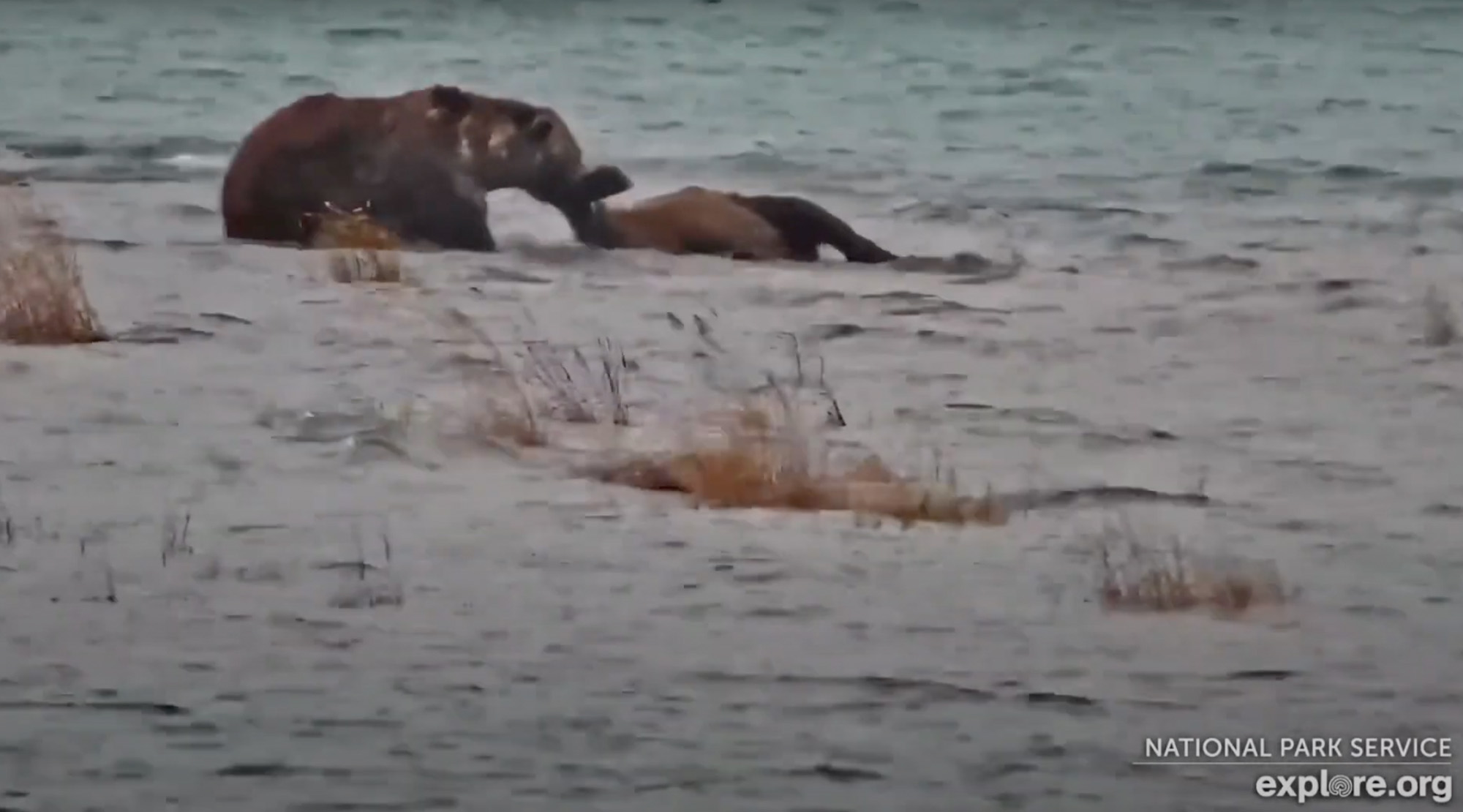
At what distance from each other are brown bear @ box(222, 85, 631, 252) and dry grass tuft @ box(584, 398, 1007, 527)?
0.32 metres

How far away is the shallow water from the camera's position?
2.01 meters

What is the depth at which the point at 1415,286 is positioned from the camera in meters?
2.08

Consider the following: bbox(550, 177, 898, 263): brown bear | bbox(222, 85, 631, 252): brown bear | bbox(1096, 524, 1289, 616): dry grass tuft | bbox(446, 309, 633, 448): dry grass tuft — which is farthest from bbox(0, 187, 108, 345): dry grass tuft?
bbox(1096, 524, 1289, 616): dry grass tuft

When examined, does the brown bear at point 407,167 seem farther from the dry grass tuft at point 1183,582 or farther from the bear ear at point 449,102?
the dry grass tuft at point 1183,582

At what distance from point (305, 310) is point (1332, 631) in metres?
1.20

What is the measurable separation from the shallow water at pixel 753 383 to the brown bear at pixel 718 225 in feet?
0.08

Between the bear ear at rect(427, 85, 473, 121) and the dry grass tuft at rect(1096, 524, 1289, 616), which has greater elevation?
the bear ear at rect(427, 85, 473, 121)

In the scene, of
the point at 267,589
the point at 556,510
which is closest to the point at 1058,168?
the point at 556,510

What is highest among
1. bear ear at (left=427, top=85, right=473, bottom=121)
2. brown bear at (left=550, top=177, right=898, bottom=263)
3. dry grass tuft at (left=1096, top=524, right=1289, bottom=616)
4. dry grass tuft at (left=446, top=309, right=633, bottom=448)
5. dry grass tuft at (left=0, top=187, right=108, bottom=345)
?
bear ear at (left=427, top=85, right=473, bottom=121)

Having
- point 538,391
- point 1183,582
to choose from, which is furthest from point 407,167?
point 1183,582

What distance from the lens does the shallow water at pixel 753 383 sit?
201cm

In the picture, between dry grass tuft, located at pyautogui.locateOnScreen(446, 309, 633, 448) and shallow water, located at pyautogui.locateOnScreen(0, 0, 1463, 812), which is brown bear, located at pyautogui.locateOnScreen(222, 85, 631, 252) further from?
dry grass tuft, located at pyautogui.locateOnScreen(446, 309, 633, 448)

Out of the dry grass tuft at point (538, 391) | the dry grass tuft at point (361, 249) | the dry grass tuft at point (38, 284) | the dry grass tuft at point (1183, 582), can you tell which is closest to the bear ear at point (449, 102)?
the dry grass tuft at point (361, 249)

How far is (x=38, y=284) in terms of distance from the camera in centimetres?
214
